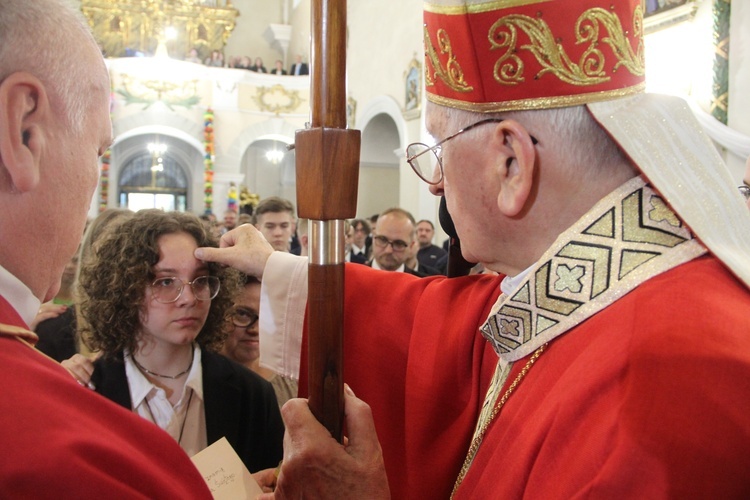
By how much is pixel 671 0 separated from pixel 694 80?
0.71m

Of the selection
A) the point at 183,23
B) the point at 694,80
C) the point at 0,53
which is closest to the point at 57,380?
the point at 0,53

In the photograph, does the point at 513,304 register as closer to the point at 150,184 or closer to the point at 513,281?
the point at 513,281

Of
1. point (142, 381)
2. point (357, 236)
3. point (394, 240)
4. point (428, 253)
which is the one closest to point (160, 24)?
point (357, 236)

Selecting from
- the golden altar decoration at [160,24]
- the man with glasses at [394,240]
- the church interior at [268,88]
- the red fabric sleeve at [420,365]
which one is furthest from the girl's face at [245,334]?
the golden altar decoration at [160,24]

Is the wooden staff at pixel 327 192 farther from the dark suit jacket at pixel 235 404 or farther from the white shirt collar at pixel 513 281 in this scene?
the dark suit jacket at pixel 235 404

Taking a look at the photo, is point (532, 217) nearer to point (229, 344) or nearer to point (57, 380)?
point (57, 380)

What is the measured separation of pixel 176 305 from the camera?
1.88m

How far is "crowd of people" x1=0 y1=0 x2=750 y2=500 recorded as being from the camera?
2.44 ft

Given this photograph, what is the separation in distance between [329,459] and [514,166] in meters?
0.61

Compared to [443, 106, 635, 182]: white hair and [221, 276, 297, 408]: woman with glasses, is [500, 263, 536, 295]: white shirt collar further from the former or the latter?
[221, 276, 297, 408]: woman with glasses

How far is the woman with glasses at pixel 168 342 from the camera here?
1.85 metres

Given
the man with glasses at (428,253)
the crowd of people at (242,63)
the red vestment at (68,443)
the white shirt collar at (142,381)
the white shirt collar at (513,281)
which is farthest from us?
the crowd of people at (242,63)

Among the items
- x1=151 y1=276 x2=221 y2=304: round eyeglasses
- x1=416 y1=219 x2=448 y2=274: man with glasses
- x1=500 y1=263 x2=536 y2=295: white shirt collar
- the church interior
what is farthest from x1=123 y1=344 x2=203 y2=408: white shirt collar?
x1=416 y1=219 x2=448 y2=274: man with glasses

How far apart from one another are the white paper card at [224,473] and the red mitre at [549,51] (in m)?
0.99
